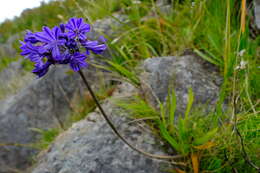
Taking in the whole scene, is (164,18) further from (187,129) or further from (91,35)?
(187,129)

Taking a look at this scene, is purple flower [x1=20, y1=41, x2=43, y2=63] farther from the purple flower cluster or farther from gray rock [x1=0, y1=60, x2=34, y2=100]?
gray rock [x1=0, y1=60, x2=34, y2=100]

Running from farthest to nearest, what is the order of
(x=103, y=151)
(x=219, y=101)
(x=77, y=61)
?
(x=103, y=151), (x=219, y=101), (x=77, y=61)

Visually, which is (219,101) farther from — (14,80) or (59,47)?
(14,80)

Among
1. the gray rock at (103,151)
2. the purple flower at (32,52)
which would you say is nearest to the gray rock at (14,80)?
the gray rock at (103,151)

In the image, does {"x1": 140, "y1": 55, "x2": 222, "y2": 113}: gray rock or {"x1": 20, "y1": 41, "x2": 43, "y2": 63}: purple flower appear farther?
{"x1": 140, "y1": 55, "x2": 222, "y2": 113}: gray rock

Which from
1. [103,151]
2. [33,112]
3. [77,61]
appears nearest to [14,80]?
[33,112]

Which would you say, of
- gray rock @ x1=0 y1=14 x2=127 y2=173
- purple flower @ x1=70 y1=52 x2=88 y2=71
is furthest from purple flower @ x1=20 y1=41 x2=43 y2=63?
gray rock @ x1=0 y1=14 x2=127 y2=173
